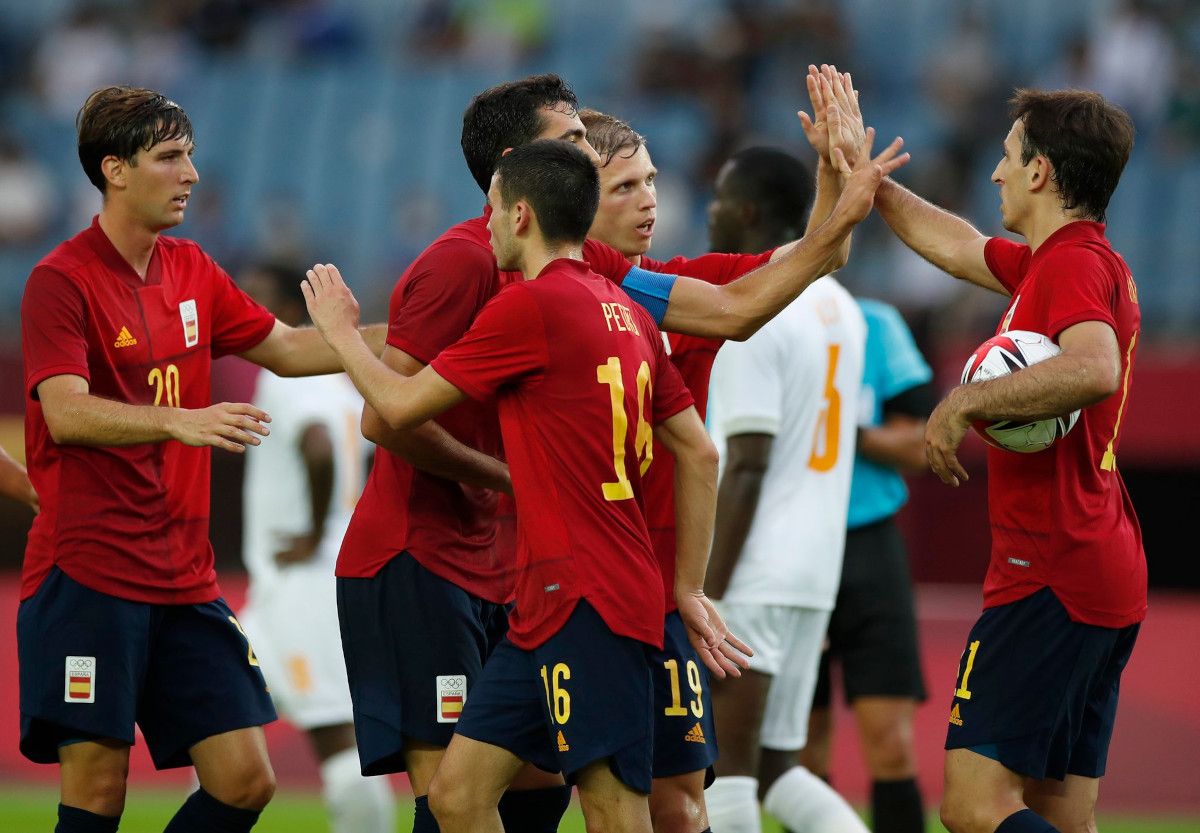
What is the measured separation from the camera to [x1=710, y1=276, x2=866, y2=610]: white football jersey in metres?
5.64

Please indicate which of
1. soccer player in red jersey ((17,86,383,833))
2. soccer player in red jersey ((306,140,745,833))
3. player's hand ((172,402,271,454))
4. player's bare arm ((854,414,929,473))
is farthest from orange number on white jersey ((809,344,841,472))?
player's hand ((172,402,271,454))

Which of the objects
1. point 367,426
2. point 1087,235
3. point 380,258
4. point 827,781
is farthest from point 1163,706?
point 380,258

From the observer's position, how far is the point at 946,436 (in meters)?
4.27

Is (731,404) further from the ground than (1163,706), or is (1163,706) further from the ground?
(731,404)

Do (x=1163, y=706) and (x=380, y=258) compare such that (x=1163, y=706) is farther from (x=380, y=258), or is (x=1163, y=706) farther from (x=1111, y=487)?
(x=380, y=258)

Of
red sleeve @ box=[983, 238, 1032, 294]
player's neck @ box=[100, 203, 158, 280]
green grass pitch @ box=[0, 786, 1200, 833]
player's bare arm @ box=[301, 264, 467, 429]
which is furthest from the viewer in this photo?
green grass pitch @ box=[0, 786, 1200, 833]

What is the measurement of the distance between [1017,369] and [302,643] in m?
3.64

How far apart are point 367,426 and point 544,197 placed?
2.62 feet

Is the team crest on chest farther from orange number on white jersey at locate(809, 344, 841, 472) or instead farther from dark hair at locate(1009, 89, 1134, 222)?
dark hair at locate(1009, 89, 1134, 222)

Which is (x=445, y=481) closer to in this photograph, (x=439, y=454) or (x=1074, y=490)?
(x=439, y=454)

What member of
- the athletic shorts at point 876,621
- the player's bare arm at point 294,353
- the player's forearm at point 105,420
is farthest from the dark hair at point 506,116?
the athletic shorts at point 876,621

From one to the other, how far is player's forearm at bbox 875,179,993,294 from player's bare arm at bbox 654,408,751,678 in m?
1.12

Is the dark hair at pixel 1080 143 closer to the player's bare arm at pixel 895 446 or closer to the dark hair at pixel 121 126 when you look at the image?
the player's bare arm at pixel 895 446

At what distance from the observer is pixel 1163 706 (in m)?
9.12
